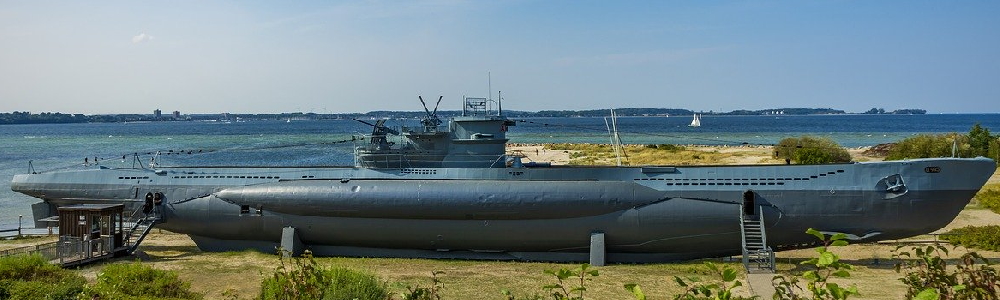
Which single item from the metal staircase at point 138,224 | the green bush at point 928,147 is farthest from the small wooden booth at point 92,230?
the green bush at point 928,147

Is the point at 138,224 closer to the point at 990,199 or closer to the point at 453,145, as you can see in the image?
the point at 453,145

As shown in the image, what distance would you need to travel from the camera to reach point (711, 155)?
66.5m

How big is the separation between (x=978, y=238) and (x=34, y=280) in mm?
26471

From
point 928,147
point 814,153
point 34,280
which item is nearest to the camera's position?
point 34,280

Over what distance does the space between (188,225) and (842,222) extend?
68.7ft

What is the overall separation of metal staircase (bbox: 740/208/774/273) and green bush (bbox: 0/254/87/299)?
52.6ft

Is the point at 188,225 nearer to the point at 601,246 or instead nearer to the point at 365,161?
the point at 365,161

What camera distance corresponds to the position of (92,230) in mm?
23578

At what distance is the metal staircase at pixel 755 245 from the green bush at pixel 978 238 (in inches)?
251

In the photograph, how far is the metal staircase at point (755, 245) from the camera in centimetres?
1969

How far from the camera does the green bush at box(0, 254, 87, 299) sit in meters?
14.5

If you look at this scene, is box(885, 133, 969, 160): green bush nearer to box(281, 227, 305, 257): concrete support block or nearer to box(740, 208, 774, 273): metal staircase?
box(740, 208, 774, 273): metal staircase

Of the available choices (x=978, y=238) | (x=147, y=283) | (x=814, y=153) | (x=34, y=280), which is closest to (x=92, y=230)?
(x=34, y=280)

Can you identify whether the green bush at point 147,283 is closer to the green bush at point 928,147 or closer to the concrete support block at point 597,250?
the concrete support block at point 597,250
